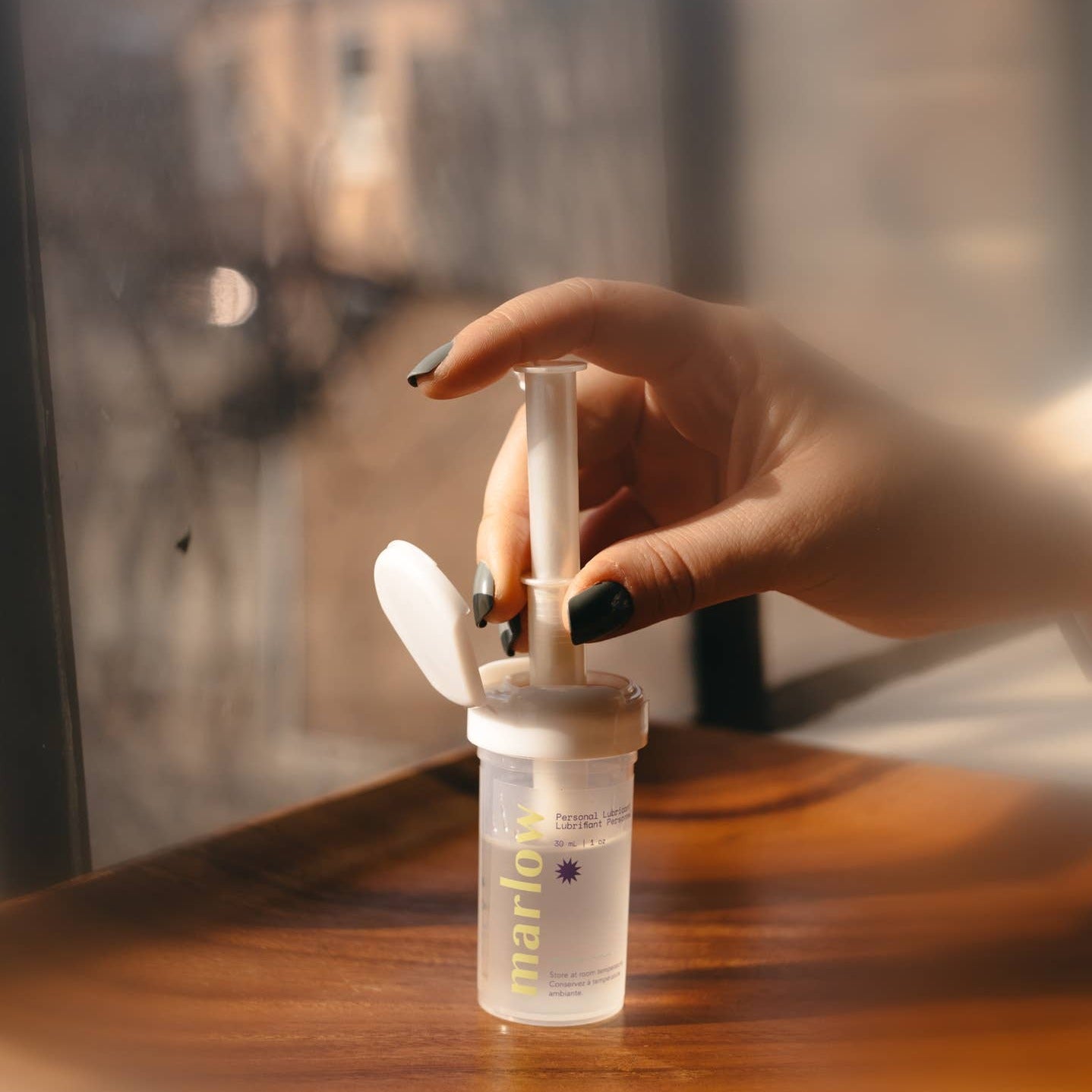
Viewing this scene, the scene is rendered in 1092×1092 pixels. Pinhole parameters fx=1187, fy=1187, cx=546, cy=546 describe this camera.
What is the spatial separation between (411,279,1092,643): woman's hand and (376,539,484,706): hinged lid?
41 mm

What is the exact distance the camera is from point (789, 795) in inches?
28.9

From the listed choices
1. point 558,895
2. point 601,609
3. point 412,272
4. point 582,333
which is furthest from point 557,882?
point 412,272

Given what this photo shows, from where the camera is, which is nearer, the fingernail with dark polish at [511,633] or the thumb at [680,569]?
the thumb at [680,569]

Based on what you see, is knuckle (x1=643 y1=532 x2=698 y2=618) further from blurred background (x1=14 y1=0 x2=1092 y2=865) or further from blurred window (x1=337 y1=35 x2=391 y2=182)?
blurred window (x1=337 y1=35 x2=391 y2=182)

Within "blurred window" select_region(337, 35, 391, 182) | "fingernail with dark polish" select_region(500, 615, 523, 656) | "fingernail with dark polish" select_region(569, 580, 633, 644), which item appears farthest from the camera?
"blurred window" select_region(337, 35, 391, 182)

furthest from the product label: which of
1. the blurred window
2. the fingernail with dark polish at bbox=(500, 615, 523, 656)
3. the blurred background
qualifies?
the blurred window

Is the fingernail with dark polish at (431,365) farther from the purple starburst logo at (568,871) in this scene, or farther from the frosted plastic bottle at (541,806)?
the purple starburst logo at (568,871)

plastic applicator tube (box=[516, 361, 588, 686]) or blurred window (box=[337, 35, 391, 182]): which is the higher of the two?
blurred window (box=[337, 35, 391, 182])

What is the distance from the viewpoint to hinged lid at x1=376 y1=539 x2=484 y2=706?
1.38 feet

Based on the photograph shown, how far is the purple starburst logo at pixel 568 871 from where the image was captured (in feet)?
1.44

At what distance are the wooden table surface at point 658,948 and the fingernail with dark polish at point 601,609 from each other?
0.53 feet

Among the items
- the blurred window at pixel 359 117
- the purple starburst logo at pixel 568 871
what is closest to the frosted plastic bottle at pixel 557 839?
the purple starburst logo at pixel 568 871

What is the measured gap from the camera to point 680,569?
423 mm

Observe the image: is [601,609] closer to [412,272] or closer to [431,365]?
[431,365]
